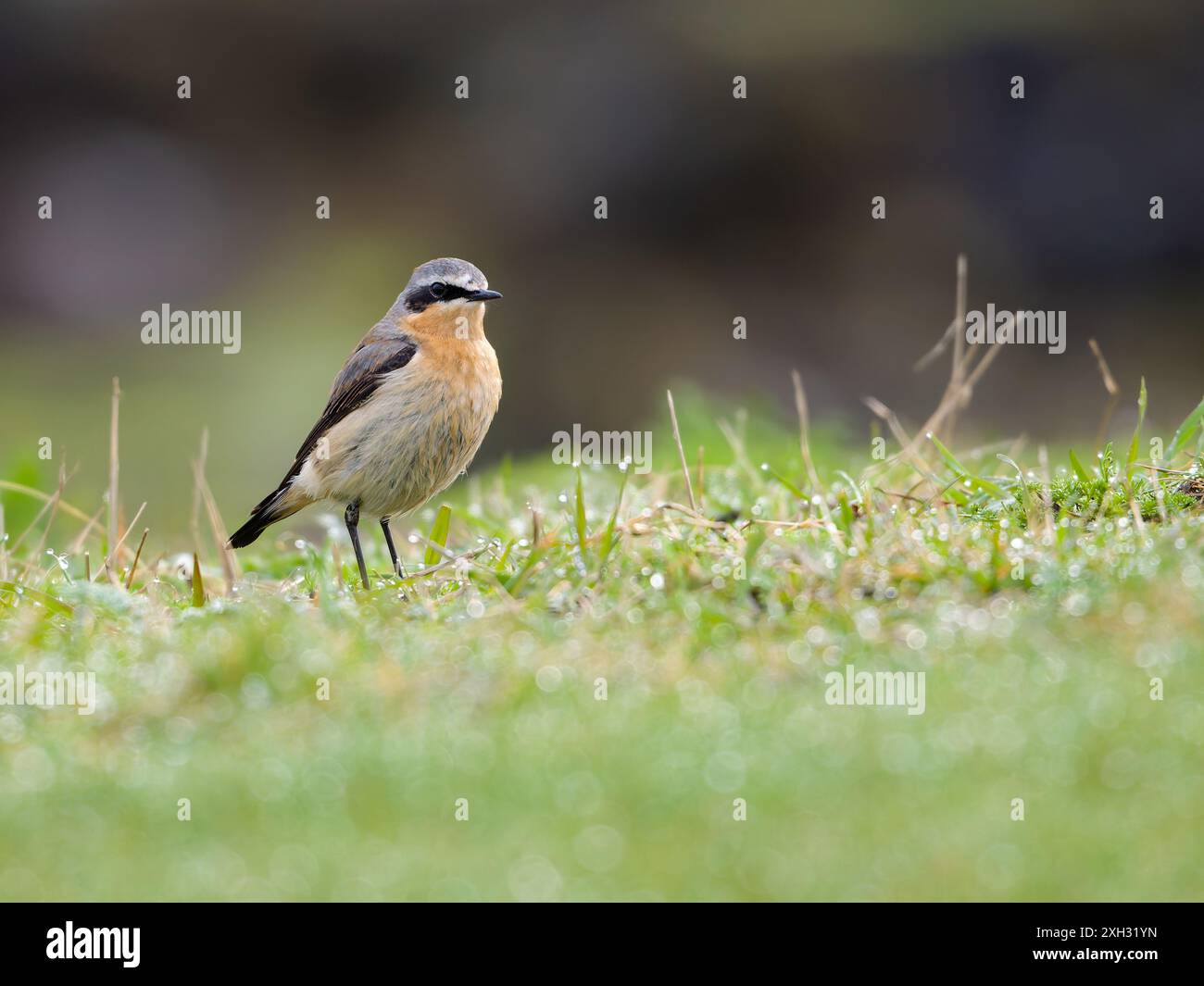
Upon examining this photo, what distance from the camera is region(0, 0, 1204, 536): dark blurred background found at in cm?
1627

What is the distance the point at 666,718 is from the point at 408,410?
13.3 feet

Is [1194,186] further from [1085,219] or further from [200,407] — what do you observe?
[200,407]

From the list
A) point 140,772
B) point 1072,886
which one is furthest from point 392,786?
point 1072,886

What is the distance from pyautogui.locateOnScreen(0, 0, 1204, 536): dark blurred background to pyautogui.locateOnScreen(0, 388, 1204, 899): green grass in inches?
376

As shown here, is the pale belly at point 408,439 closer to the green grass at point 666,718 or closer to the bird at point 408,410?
the bird at point 408,410

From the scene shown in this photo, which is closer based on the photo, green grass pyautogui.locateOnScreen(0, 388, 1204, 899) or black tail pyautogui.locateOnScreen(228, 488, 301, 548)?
green grass pyautogui.locateOnScreen(0, 388, 1204, 899)

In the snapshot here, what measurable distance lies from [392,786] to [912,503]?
11.5ft

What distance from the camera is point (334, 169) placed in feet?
60.2

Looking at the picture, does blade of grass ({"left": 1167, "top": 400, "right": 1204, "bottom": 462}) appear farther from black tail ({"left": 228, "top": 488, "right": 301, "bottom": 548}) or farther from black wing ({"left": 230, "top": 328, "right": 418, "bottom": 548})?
black tail ({"left": 228, "top": 488, "right": 301, "bottom": 548})

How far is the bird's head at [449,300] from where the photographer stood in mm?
8148

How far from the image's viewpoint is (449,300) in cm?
819

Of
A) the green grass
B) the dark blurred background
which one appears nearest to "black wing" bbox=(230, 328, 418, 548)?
the green grass

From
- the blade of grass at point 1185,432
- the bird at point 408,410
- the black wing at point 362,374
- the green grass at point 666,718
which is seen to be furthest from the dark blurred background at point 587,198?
the green grass at point 666,718

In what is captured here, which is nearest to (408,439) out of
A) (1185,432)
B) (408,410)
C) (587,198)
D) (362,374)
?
(408,410)
